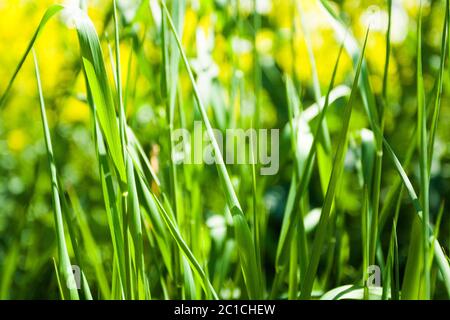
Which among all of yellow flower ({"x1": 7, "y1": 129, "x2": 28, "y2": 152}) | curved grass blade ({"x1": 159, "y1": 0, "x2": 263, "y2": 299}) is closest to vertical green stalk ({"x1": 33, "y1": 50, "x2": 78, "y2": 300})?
curved grass blade ({"x1": 159, "y1": 0, "x2": 263, "y2": 299})

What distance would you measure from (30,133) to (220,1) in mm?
747

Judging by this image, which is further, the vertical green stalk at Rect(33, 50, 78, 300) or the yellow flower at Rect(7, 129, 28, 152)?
the yellow flower at Rect(7, 129, 28, 152)

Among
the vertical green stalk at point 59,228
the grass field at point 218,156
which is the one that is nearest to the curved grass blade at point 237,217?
the grass field at point 218,156

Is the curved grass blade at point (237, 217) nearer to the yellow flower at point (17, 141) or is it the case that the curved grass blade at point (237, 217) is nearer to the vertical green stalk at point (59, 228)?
the vertical green stalk at point (59, 228)

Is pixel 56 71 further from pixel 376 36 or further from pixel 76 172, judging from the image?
pixel 376 36

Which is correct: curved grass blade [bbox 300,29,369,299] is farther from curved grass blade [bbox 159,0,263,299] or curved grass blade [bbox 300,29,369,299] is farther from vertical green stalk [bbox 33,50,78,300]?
vertical green stalk [bbox 33,50,78,300]

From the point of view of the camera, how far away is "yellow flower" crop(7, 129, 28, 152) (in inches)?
55.2

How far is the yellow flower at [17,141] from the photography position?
1.40 m

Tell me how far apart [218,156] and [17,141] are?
3.25 ft

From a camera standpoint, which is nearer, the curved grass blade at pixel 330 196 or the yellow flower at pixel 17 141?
the curved grass blade at pixel 330 196

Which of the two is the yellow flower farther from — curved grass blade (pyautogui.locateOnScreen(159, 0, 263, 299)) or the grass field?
curved grass blade (pyautogui.locateOnScreen(159, 0, 263, 299))

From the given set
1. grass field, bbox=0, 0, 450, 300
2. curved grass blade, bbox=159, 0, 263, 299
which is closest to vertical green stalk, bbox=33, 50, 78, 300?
grass field, bbox=0, 0, 450, 300

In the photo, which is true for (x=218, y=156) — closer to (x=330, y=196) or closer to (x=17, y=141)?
(x=330, y=196)

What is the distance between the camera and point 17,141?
140 cm
